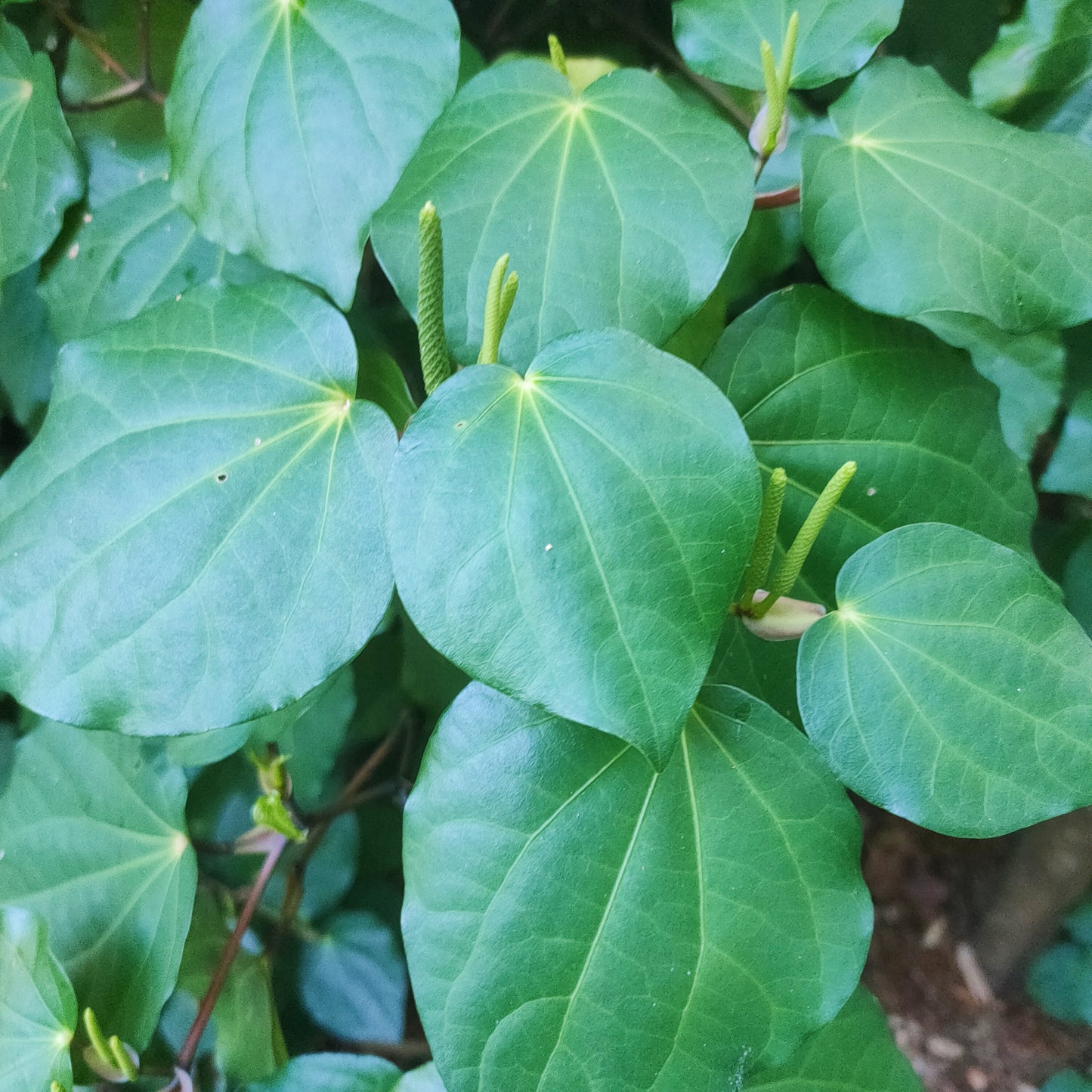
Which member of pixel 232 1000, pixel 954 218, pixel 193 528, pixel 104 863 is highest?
pixel 954 218

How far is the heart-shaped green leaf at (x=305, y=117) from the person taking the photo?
0.41 meters

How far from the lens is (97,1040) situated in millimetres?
471

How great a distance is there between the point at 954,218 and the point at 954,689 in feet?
0.81

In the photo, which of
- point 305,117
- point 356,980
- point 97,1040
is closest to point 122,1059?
point 97,1040

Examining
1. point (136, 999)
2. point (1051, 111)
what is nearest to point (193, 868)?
point (136, 999)

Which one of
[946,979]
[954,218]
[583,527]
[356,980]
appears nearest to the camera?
[583,527]

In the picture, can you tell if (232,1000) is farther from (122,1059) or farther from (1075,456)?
(1075,456)

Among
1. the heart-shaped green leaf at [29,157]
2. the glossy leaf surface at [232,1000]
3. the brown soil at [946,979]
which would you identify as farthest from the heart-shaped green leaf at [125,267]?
the brown soil at [946,979]

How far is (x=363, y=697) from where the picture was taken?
31.1 inches

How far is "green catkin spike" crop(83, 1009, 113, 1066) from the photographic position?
0.46 metres

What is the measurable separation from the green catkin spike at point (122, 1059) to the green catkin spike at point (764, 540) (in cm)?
42

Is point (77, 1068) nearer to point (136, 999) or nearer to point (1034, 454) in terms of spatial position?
point (136, 999)

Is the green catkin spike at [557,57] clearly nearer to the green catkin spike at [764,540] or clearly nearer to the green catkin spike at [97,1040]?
the green catkin spike at [764,540]

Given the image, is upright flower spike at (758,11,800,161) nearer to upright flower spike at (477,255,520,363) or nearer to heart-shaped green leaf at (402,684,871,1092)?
upright flower spike at (477,255,520,363)
